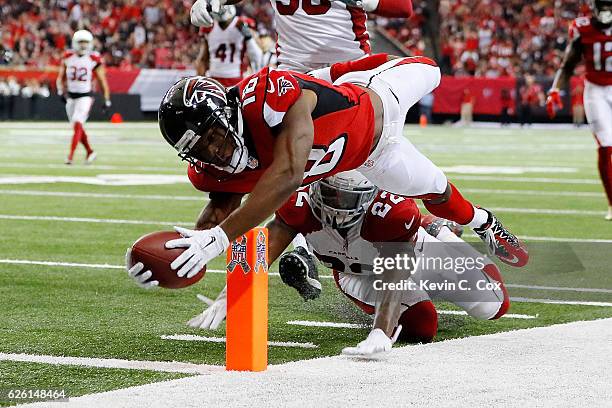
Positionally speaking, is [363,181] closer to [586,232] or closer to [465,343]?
[465,343]

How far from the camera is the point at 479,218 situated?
5254 millimetres

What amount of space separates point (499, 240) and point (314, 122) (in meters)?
1.71

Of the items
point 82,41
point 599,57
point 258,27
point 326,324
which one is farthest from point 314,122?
point 258,27

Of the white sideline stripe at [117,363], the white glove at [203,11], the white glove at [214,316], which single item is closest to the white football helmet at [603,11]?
the white glove at [203,11]

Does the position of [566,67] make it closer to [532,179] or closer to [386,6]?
[532,179]

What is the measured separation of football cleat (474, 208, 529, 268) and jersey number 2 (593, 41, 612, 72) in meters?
4.33

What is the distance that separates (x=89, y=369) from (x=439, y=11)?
3021cm

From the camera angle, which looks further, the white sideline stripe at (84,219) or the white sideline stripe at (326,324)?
the white sideline stripe at (84,219)

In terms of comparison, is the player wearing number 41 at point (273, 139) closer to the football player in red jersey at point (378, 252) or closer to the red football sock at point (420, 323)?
the football player in red jersey at point (378, 252)

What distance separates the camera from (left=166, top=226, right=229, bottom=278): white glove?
3.46 meters

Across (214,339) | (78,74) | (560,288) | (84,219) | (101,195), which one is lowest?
(78,74)

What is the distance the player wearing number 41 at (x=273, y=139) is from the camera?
363cm

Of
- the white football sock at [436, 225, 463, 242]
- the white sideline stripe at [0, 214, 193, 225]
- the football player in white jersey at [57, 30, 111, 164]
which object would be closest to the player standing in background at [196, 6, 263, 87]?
the white sideline stripe at [0, 214, 193, 225]

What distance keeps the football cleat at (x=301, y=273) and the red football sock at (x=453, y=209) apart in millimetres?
560
